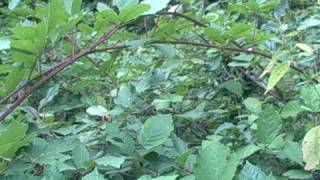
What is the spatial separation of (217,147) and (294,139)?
0.97ft

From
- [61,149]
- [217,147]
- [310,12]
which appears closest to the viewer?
[217,147]

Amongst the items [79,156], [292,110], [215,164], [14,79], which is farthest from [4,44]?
[292,110]

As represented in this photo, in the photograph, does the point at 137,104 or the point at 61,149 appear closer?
the point at 61,149

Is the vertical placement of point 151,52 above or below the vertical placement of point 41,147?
below

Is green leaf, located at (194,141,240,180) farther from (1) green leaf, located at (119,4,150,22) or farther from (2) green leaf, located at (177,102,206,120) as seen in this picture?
(2) green leaf, located at (177,102,206,120)

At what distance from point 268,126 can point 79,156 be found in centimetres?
26

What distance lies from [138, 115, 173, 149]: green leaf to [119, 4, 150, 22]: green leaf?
14 cm

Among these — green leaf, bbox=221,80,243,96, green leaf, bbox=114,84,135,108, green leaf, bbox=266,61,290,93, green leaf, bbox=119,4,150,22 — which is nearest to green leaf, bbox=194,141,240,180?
green leaf, bbox=266,61,290,93

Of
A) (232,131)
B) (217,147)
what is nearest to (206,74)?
(232,131)

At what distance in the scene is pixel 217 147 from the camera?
1.97 ft

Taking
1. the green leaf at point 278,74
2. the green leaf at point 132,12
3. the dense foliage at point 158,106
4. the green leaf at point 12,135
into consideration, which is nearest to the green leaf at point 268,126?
the dense foliage at point 158,106

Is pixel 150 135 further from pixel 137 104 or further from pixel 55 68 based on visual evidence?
pixel 137 104

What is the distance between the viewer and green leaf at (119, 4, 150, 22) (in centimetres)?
73

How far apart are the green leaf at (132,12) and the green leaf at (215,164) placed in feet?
0.74
